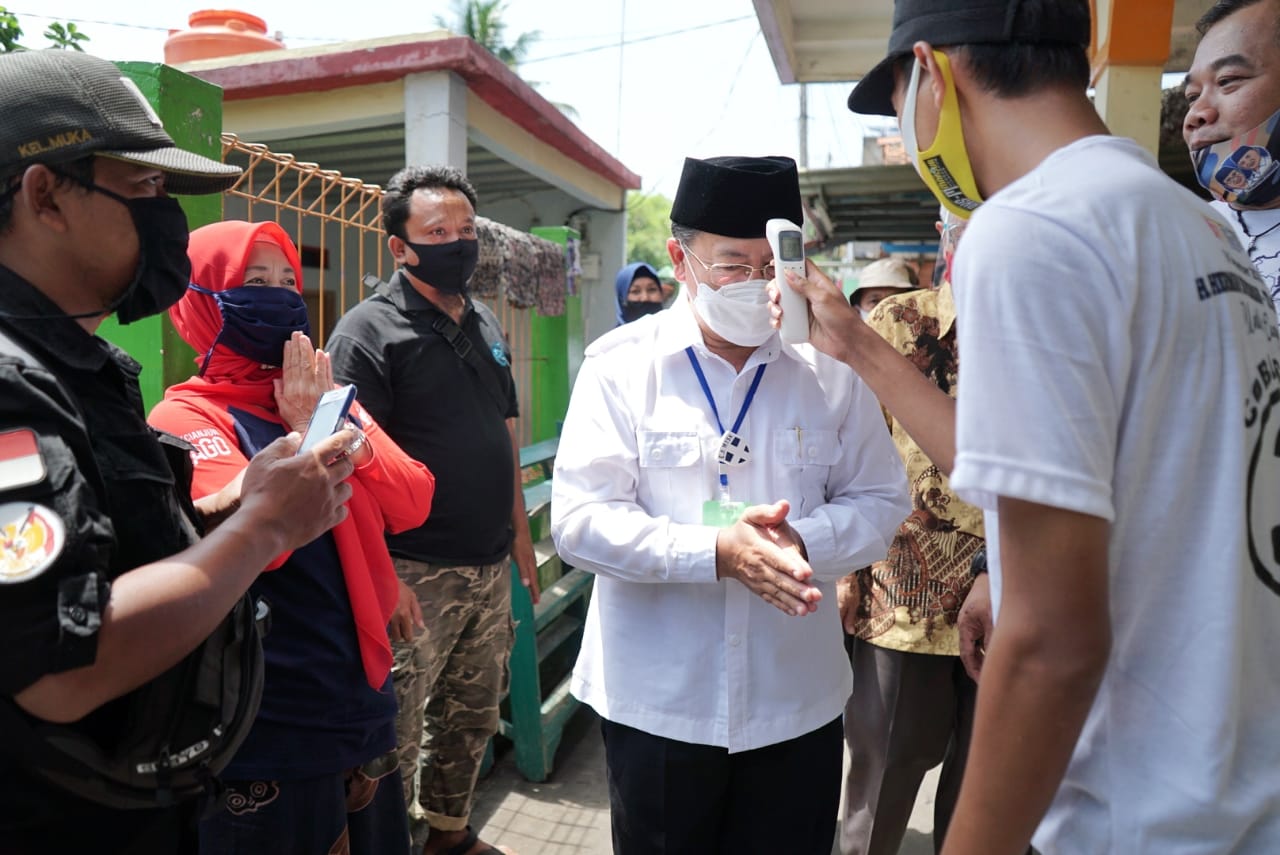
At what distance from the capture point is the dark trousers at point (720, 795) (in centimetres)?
200

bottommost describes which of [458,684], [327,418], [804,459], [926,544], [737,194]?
[458,684]

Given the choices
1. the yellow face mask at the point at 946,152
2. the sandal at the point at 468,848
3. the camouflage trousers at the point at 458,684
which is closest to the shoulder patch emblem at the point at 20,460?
the yellow face mask at the point at 946,152

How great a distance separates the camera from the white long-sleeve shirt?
6.49 feet

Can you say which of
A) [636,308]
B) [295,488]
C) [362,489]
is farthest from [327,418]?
[636,308]

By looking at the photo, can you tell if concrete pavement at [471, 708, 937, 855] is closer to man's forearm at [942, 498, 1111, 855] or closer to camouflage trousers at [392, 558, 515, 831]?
camouflage trousers at [392, 558, 515, 831]

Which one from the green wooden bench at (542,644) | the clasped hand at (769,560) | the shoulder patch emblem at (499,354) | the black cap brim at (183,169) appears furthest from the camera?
the green wooden bench at (542,644)

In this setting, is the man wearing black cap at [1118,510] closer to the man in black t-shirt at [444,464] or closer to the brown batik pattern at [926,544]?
the brown batik pattern at [926,544]

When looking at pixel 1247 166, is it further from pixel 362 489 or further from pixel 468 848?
pixel 468 848

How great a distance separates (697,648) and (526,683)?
82.2 inches

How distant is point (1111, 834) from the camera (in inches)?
39.7

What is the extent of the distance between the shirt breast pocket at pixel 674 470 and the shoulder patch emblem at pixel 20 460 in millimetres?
1225

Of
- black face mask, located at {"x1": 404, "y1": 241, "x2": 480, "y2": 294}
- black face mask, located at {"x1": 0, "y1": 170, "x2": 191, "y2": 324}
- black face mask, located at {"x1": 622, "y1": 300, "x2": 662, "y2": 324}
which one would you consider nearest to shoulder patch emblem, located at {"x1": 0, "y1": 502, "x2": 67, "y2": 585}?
black face mask, located at {"x1": 0, "y1": 170, "x2": 191, "y2": 324}

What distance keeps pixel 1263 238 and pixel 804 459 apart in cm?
125

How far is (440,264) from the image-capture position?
3.35m
